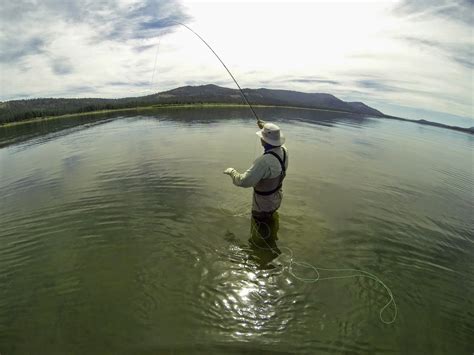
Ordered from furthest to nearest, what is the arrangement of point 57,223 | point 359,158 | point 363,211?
1. point 359,158
2. point 363,211
3. point 57,223

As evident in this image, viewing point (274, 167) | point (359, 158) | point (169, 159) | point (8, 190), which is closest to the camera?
point (274, 167)

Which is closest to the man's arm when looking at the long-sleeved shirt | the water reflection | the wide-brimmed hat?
the long-sleeved shirt

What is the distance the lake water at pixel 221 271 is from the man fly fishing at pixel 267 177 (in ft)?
1.73

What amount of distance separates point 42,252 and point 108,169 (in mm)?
8460

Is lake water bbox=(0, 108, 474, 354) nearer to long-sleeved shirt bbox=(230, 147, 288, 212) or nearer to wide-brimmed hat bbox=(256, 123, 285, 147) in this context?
long-sleeved shirt bbox=(230, 147, 288, 212)

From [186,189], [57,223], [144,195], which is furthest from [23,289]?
[186,189]

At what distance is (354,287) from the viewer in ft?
19.2

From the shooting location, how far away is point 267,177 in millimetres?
6887

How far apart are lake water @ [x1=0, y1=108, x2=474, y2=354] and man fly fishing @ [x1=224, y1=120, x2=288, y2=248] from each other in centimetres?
53

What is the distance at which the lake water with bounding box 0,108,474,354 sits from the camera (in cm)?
463

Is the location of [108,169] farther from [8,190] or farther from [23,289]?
[23,289]

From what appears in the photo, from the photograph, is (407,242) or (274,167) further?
(407,242)

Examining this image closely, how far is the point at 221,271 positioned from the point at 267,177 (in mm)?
2403

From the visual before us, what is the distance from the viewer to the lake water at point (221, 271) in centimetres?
463
